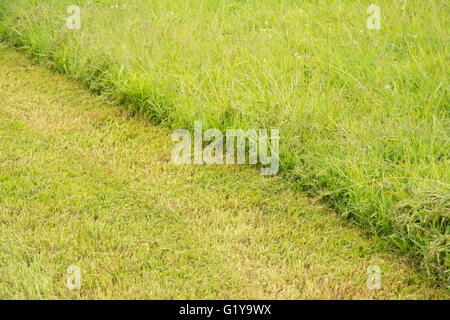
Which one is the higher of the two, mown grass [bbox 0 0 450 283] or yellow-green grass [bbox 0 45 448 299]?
mown grass [bbox 0 0 450 283]

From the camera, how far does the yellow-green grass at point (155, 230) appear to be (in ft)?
8.75

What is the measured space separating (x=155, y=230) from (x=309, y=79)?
193 centimetres

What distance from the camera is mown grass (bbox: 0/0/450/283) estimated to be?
3.07 meters

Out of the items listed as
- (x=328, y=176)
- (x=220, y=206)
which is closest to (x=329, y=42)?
(x=328, y=176)

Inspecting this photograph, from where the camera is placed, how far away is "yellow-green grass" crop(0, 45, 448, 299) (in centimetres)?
267

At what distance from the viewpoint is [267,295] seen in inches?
103

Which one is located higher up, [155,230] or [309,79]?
[309,79]

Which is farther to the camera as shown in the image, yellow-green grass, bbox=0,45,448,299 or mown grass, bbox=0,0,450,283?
mown grass, bbox=0,0,450,283

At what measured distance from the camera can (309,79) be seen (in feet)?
13.4

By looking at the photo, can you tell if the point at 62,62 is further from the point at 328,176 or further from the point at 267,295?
the point at 267,295

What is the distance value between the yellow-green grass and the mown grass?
0.25 m

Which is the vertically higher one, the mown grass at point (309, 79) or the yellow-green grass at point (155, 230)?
the mown grass at point (309, 79)

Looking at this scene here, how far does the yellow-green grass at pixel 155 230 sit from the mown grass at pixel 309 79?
25 cm
